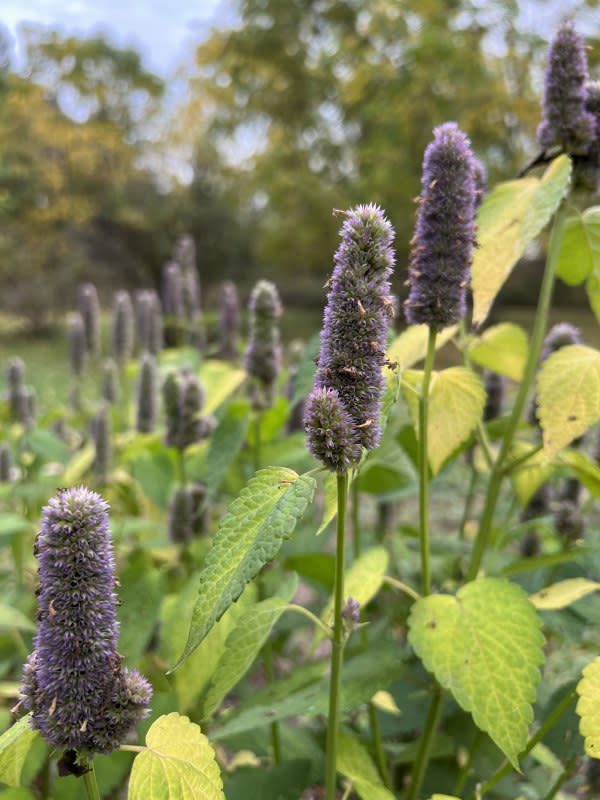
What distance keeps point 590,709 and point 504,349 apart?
89cm

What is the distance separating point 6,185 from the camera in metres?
16.3

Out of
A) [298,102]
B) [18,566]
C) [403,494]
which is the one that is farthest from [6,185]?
[403,494]

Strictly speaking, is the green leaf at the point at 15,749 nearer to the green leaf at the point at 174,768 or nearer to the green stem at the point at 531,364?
the green leaf at the point at 174,768

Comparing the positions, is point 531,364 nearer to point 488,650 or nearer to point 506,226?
point 506,226

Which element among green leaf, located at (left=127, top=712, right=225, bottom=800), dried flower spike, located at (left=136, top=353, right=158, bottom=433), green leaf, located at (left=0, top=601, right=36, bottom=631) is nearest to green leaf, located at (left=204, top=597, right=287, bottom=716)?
green leaf, located at (left=127, top=712, right=225, bottom=800)

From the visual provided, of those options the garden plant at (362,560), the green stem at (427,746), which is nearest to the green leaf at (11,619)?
the garden plant at (362,560)

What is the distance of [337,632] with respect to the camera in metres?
0.94

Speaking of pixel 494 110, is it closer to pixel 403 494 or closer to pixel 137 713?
pixel 403 494

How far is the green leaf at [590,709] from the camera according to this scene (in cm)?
91

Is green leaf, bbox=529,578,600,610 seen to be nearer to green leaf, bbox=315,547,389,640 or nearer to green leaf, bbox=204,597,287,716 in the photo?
green leaf, bbox=315,547,389,640

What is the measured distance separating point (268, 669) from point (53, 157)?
1804cm

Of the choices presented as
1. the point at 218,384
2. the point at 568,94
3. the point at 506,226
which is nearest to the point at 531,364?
the point at 506,226

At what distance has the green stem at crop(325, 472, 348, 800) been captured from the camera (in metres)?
0.85

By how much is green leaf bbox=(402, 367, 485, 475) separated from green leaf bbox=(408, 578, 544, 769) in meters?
0.26
